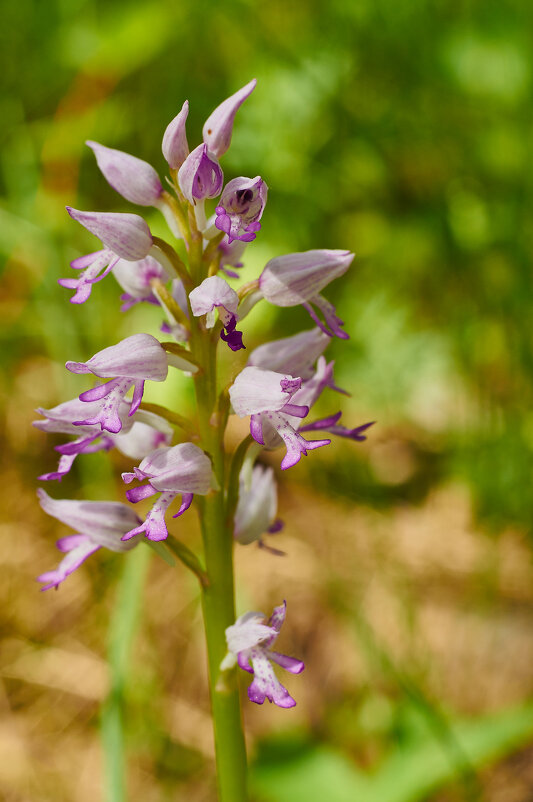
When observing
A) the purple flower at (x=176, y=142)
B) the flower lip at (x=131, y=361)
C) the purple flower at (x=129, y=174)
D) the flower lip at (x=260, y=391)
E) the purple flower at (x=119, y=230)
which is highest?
the purple flower at (x=176, y=142)

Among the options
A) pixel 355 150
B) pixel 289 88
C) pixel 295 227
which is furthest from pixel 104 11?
pixel 295 227

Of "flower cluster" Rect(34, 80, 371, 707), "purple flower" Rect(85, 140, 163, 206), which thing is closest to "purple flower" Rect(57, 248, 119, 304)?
"flower cluster" Rect(34, 80, 371, 707)

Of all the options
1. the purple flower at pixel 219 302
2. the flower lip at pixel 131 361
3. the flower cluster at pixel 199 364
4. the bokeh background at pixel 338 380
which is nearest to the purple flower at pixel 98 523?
the flower cluster at pixel 199 364

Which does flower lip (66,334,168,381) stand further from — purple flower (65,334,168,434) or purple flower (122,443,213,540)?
purple flower (122,443,213,540)

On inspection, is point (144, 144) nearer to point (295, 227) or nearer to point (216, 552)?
point (295, 227)

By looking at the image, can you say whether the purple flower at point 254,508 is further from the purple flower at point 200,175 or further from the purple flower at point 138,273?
the purple flower at point 200,175

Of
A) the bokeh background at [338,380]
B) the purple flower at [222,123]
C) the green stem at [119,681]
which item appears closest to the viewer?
the purple flower at [222,123]
